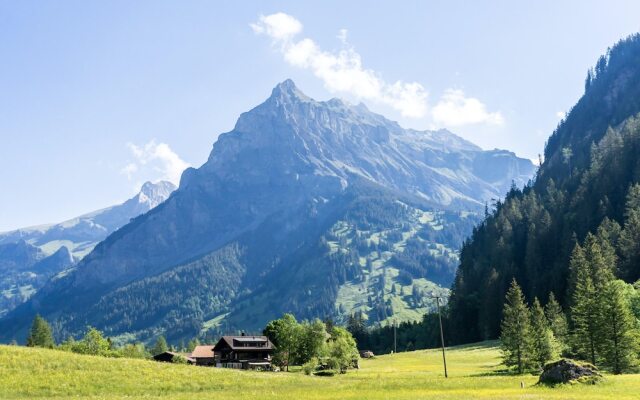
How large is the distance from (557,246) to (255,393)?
140 metres

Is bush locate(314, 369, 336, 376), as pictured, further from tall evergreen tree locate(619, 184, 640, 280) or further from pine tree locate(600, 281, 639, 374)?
tall evergreen tree locate(619, 184, 640, 280)

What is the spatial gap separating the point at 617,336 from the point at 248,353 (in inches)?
3307

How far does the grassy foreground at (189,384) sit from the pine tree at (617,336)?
16.3m

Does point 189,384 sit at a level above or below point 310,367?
above

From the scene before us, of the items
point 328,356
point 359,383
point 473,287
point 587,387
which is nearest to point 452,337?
point 473,287

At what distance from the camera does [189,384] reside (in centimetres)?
6334

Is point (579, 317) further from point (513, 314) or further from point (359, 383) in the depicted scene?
point (359, 383)

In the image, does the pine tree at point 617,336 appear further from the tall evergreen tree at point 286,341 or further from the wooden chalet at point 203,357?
the wooden chalet at point 203,357

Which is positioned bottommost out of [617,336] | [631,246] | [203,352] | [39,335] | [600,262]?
[203,352]

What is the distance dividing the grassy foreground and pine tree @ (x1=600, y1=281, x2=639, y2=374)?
1630 centimetres

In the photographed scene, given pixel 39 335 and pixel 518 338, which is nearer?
pixel 518 338

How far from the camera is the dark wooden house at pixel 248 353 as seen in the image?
428 feet

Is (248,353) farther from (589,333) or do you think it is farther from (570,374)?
(570,374)

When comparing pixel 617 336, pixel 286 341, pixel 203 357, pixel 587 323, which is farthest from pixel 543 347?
pixel 203 357
